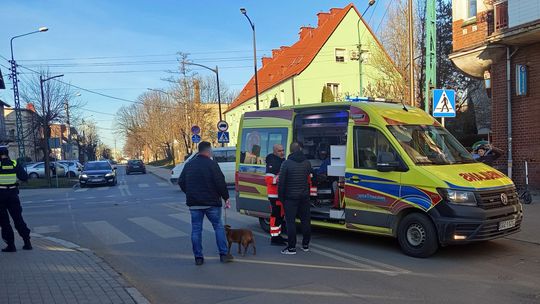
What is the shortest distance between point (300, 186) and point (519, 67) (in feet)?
30.7

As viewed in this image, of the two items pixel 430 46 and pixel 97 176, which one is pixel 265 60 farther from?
pixel 430 46

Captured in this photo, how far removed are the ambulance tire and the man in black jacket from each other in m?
1.50

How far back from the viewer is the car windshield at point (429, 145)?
288 inches

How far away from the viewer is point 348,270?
6445mm

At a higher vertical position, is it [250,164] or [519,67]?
[519,67]

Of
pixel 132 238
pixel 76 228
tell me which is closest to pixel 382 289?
pixel 132 238

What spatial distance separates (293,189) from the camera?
7.51 metres

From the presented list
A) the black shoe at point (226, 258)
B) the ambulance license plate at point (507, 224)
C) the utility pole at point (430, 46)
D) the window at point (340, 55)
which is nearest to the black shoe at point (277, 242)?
the black shoe at point (226, 258)

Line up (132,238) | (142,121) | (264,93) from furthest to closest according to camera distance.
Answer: (142,121), (264,93), (132,238)

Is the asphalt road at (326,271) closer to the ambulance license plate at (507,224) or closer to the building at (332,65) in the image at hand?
the ambulance license plate at (507,224)

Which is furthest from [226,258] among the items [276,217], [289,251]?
[276,217]

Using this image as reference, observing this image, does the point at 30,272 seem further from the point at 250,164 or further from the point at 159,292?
the point at 250,164

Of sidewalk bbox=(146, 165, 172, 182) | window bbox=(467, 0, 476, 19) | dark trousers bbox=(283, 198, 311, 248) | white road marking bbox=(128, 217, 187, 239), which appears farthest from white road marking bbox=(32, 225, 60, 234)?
sidewalk bbox=(146, 165, 172, 182)

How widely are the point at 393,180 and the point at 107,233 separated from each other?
626 centimetres
